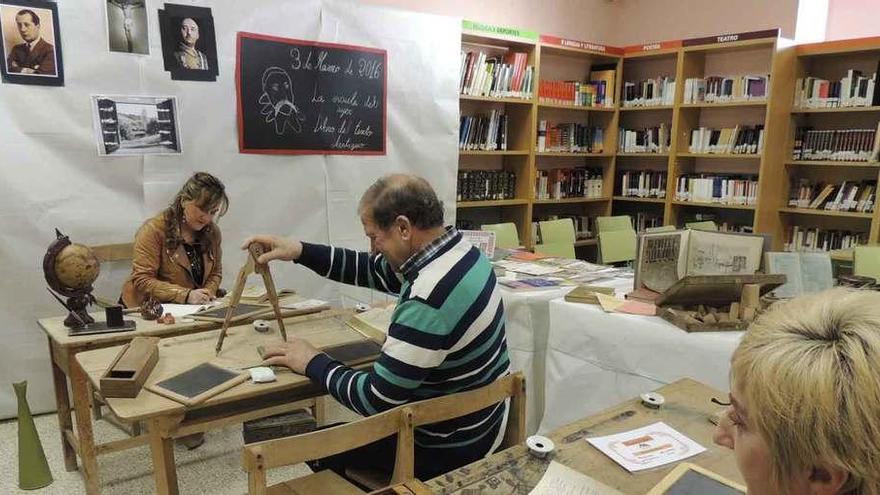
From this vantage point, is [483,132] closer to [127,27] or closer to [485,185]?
[485,185]

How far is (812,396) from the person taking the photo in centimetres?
61

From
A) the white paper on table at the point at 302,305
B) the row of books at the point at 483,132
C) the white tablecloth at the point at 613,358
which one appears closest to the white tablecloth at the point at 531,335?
the white tablecloth at the point at 613,358

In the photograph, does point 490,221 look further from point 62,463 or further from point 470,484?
point 470,484

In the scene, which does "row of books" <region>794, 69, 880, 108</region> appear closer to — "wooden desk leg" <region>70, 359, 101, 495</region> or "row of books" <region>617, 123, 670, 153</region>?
"row of books" <region>617, 123, 670, 153</region>

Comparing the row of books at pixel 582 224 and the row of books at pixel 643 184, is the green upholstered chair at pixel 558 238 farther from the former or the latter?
the row of books at pixel 643 184

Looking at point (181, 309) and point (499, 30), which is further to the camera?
point (499, 30)

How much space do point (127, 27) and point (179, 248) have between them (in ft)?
3.98

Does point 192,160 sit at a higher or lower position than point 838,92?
lower

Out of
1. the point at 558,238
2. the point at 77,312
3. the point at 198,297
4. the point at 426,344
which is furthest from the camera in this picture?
the point at 558,238

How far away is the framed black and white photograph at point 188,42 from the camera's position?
323 centimetres

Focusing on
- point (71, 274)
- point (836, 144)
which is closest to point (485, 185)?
point (836, 144)

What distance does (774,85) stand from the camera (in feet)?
14.5

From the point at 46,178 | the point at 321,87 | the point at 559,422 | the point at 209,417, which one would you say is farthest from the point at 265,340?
the point at 321,87

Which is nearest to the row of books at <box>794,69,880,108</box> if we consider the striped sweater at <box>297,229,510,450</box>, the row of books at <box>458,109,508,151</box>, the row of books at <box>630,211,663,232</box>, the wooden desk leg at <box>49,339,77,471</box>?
the row of books at <box>630,211,663,232</box>
